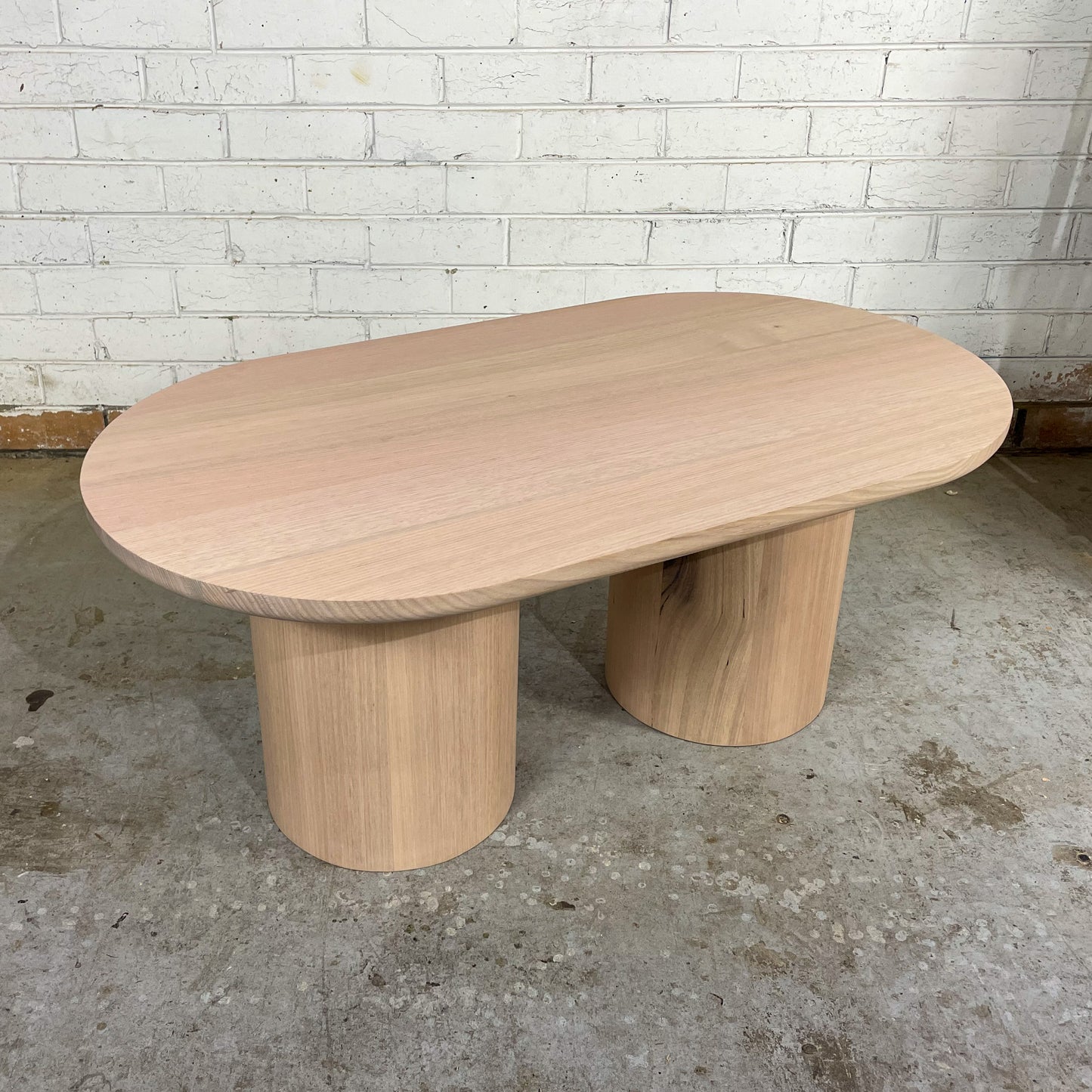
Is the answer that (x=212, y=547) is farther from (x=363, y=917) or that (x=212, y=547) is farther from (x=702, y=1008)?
(x=702, y=1008)

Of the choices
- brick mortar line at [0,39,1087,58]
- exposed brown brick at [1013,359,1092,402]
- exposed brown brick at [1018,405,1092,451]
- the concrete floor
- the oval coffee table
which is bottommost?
the concrete floor

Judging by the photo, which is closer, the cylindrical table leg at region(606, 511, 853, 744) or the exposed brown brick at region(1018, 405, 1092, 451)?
the cylindrical table leg at region(606, 511, 853, 744)

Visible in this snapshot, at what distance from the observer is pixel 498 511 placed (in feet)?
4.20

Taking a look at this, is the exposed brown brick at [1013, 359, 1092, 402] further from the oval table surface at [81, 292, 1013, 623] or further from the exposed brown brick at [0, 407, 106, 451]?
the exposed brown brick at [0, 407, 106, 451]

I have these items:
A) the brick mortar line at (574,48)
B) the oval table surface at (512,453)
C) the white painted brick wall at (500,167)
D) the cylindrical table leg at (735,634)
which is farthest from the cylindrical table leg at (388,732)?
the brick mortar line at (574,48)

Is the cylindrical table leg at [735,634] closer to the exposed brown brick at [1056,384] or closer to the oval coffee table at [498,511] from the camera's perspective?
the oval coffee table at [498,511]

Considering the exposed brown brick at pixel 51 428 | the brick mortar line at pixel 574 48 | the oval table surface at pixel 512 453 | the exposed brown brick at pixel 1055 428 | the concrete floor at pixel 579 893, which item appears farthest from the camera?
the exposed brown brick at pixel 1055 428

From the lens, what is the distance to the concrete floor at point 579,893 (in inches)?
52.7

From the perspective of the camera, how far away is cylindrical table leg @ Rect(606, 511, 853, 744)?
1.73m

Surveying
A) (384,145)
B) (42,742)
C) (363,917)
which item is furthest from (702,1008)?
(384,145)

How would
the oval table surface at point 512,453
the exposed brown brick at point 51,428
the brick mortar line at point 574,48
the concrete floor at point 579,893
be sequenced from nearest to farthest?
the oval table surface at point 512,453
the concrete floor at point 579,893
the brick mortar line at point 574,48
the exposed brown brick at point 51,428

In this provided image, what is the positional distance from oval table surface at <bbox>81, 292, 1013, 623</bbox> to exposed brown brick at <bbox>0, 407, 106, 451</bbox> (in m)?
1.17

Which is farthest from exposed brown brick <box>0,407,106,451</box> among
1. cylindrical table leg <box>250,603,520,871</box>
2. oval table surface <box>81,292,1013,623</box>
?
cylindrical table leg <box>250,603,520,871</box>

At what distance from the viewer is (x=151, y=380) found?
267cm
